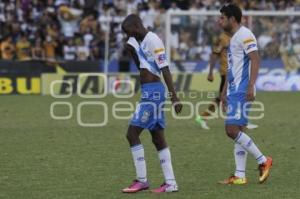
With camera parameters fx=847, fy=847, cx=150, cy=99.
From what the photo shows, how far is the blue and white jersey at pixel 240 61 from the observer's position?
32.9 ft

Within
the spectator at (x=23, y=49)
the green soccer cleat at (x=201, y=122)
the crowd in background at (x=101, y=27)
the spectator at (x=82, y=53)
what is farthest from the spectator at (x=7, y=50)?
the green soccer cleat at (x=201, y=122)

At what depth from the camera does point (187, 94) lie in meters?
25.1

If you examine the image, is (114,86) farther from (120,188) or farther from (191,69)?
(120,188)

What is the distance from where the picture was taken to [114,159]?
12281 mm

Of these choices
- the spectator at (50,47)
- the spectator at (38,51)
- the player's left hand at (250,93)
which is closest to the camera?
the player's left hand at (250,93)

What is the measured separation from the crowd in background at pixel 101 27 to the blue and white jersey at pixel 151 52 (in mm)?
15952

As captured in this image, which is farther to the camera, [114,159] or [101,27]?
[101,27]

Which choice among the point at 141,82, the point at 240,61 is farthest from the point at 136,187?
the point at 240,61

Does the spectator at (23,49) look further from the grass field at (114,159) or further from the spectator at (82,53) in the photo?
→ the grass field at (114,159)

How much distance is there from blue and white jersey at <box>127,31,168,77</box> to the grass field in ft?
4.66

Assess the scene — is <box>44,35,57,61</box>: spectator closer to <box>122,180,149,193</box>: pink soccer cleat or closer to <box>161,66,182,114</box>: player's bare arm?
<box>122,180,149,193</box>: pink soccer cleat

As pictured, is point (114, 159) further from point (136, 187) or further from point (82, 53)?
point (82, 53)

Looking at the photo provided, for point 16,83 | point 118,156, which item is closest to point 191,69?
point 16,83

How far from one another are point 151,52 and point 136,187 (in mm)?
1532
